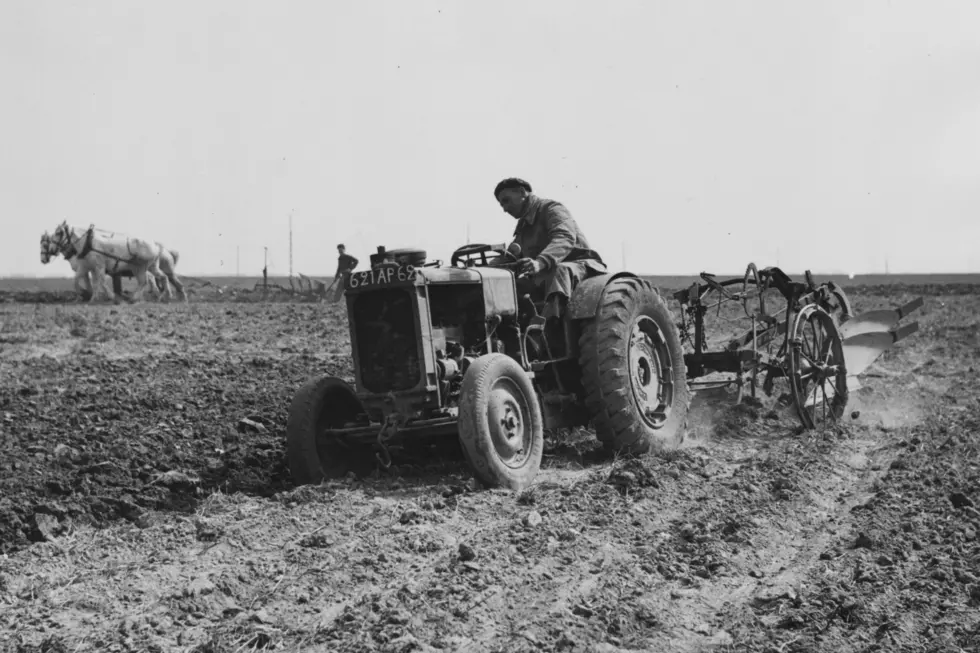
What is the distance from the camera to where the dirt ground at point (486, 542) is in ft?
13.4

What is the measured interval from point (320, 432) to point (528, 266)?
75.8 inches

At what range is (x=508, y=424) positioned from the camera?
6.50m

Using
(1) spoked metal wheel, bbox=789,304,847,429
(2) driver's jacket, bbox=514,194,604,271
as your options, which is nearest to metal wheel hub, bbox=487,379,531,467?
(2) driver's jacket, bbox=514,194,604,271

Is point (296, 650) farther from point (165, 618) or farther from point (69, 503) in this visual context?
point (69, 503)

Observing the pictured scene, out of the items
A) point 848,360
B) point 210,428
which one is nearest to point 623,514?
point 210,428

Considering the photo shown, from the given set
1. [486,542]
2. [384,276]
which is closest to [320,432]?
[384,276]

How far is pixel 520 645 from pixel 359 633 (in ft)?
2.06

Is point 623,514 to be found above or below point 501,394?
below

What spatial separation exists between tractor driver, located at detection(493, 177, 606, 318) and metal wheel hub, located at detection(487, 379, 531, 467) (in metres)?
1.11

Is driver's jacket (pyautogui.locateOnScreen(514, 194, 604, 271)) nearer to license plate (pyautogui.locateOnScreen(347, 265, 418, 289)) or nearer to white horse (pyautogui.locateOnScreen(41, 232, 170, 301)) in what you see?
license plate (pyautogui.locateOnScreen(347, 265, 418, 289))

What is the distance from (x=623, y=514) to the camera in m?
5.70

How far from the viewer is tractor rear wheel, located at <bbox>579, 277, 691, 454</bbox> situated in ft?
23.9

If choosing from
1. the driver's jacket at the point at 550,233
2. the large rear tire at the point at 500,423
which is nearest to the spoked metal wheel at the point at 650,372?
the driver's jacket at the point at 550,233

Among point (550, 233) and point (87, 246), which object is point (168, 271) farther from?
point (550, 233)
